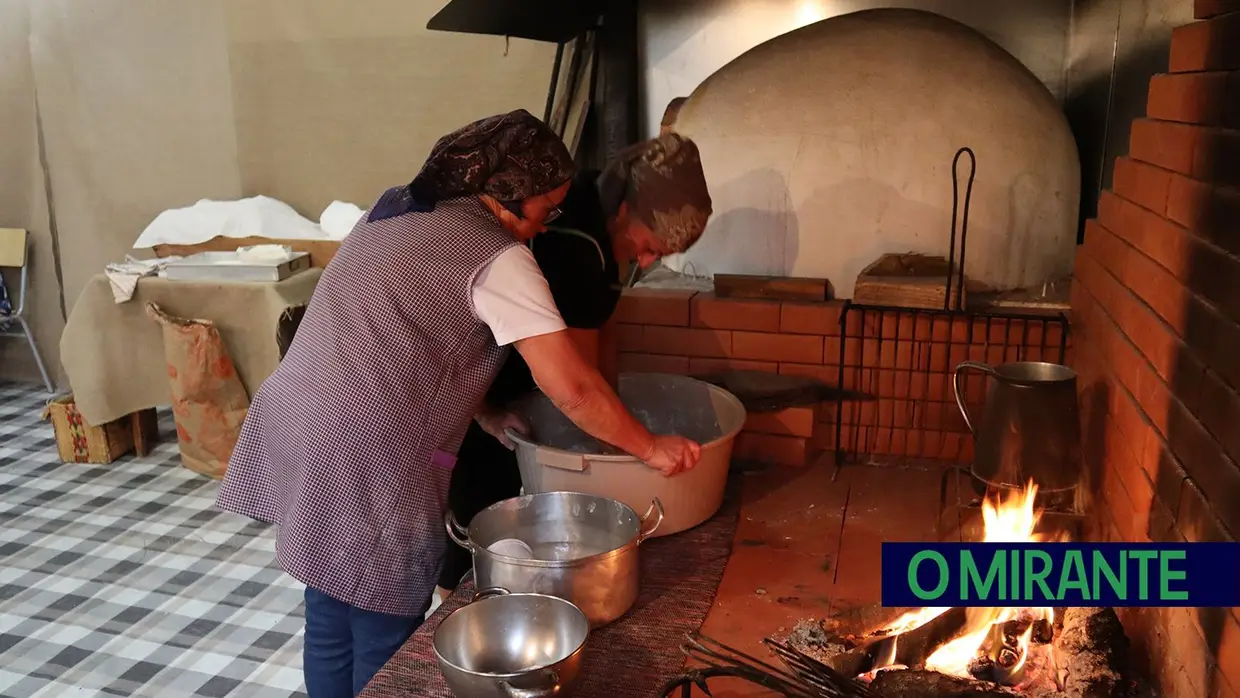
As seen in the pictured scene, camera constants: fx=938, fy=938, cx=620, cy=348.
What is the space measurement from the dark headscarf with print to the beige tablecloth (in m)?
2.23

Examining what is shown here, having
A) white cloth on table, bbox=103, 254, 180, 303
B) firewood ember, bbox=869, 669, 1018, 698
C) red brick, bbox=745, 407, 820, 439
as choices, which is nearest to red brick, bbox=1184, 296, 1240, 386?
firewood ember, bbox=869, 669, 1018, 698

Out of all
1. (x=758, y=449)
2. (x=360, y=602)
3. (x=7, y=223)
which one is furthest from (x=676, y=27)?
(x=7, y=223)

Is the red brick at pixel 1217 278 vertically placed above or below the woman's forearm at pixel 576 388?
above

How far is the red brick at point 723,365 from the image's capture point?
2.36 meters

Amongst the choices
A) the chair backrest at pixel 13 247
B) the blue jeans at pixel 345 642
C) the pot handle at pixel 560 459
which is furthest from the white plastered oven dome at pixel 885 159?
the chair backrest at pixel 13 247

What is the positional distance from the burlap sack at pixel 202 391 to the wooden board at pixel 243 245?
0.58 meters

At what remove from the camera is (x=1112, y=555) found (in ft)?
2.55

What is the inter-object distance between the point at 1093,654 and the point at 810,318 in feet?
3.63

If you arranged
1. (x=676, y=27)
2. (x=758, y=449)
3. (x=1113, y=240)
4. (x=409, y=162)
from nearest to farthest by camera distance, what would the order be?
(x=1113, y=240)
(x=758, y=449)
(x=676, y=27)
(x=409, y=162)

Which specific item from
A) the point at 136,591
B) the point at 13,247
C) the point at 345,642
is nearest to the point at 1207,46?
the point at 345,642

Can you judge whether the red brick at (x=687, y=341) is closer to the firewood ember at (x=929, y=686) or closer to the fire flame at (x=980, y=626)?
the fire flame at (x=980, y=626)

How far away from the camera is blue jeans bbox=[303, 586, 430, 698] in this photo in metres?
1.66

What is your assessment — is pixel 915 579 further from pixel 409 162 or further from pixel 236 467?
pixel 409 162

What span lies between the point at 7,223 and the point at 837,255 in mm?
4349
